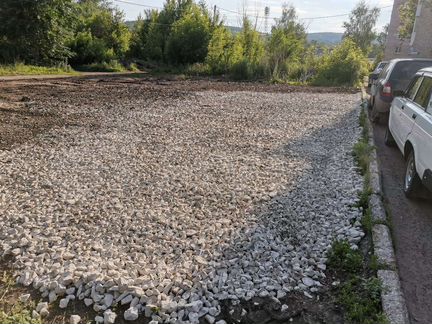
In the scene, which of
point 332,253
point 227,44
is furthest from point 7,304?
point 227,44

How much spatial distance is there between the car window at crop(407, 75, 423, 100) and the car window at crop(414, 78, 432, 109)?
0.21 m

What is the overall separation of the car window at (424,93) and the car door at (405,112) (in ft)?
0.31

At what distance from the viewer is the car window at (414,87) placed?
5.86 metres

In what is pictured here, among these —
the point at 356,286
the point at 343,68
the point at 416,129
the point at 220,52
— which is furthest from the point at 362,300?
the point at 220,52

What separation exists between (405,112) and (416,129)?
96cm

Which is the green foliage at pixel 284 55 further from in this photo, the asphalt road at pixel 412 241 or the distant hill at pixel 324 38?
the asphalt road at pixel 412 241

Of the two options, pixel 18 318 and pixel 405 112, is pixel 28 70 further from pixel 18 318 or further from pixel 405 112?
pixel 18 318

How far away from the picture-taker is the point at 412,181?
492cm

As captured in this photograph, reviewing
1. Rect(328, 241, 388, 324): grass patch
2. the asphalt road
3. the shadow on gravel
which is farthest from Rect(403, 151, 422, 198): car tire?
Rect(328, 241, 388, 324): grass patch

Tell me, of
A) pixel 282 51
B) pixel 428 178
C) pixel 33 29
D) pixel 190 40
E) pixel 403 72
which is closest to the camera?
pixel 428 178

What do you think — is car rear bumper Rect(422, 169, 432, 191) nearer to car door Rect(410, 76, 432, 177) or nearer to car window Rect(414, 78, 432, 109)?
car door Rect(410, 76, 432, 177)

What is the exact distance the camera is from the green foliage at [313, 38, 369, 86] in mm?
21266

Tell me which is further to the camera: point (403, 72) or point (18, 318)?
point (403, 72)

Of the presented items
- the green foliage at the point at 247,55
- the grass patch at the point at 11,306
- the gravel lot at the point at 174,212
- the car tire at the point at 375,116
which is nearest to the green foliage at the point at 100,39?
the green foliage at the point at 247,55
